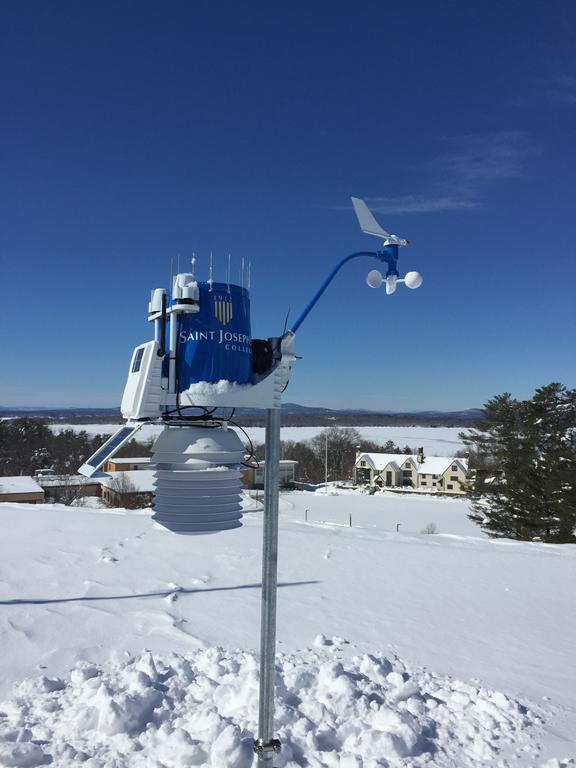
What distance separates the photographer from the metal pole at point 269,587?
2.67 metres

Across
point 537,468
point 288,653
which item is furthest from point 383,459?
point 288,653

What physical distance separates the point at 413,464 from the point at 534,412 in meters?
23.8

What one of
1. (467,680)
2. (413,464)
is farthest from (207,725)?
(413,464)

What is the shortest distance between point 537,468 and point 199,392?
748 inches

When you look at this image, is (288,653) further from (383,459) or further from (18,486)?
(383,459)

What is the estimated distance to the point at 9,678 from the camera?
4086 mm

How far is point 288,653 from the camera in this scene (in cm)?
471

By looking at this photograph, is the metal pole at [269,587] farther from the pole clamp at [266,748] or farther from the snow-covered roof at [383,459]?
the snow-covered roof at [383,459]

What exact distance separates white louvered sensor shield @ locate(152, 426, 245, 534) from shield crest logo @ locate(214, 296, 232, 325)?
0.53 m

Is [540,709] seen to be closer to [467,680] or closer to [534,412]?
[467,680]

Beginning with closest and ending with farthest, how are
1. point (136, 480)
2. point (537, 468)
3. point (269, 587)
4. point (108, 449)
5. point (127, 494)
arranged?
point (108, 449) < point (269, 587) < point (537, 468) < point (127, 494) < point (136, 480)

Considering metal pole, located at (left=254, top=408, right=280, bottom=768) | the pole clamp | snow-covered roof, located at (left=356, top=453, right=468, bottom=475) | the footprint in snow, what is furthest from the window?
snow-covered roof, located at (left=356, top=453, right=468, bottom=475)

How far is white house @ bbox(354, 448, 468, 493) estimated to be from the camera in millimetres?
40469

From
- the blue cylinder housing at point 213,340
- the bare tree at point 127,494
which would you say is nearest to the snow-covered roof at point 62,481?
the bare tree at point 127,494
